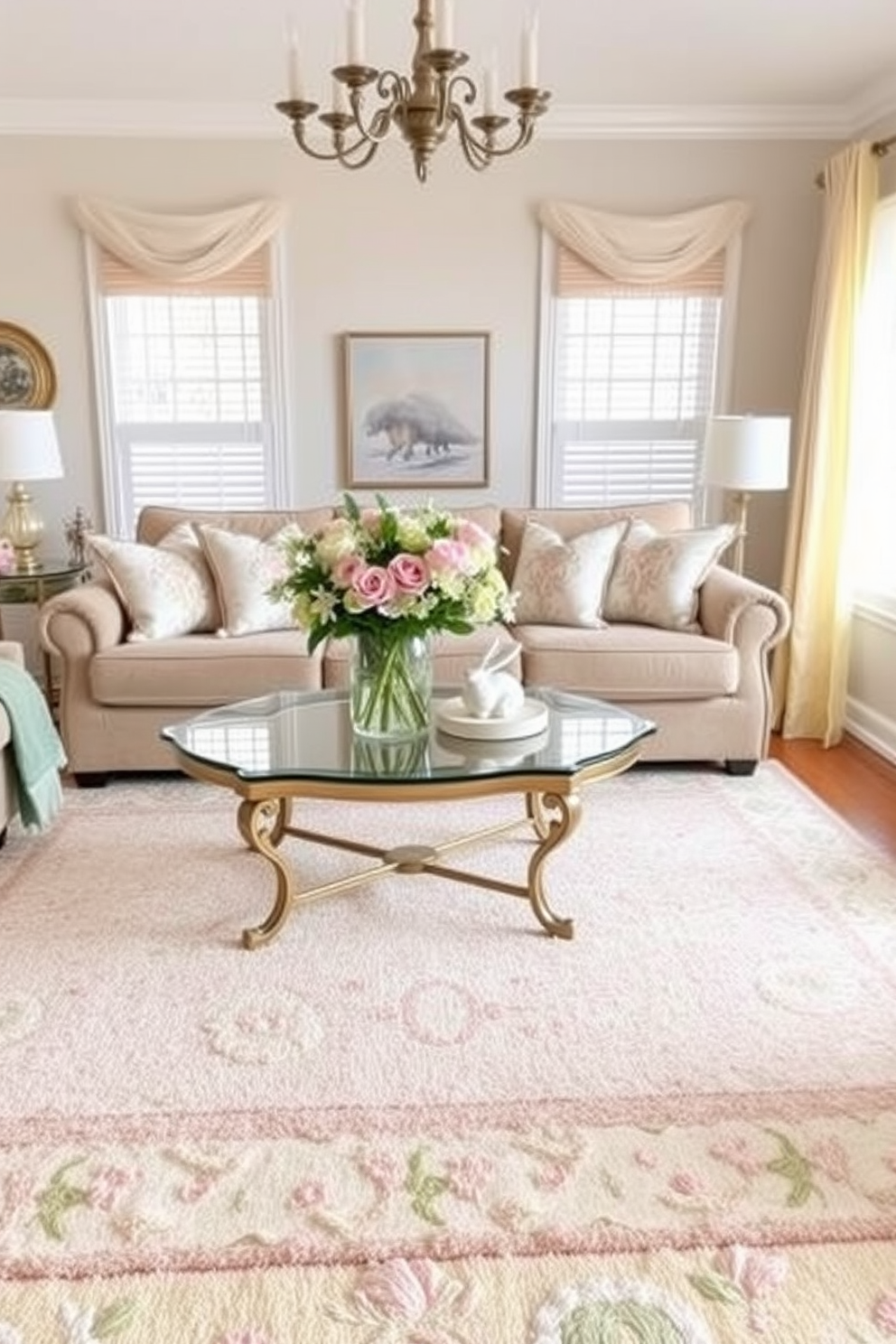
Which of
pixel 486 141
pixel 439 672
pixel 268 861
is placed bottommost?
pixel 268 861

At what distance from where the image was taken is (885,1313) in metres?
1.54

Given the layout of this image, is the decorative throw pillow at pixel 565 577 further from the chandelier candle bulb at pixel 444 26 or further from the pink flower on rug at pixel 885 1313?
the pink flower on rug at pixel 885 1313

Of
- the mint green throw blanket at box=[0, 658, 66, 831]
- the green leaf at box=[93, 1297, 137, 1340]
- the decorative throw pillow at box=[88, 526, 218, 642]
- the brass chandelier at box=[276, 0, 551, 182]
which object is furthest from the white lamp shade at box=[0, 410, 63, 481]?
the green leaf at box=[93, 1297, 137, 1340]

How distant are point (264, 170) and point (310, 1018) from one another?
3.92 metres

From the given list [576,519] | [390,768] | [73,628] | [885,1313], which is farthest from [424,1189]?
[576,519]

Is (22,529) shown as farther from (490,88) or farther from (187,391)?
(490,88)

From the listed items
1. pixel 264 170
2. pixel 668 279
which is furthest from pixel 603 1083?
pixel 264 170

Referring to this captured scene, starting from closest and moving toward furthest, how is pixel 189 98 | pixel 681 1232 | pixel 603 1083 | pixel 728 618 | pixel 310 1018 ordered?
pixel 681 1232, pixel 603 1083, pixel 310 1018, pixel 728 618, pixel 189 98

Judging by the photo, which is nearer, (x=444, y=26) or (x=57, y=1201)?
(x=57, y=1201)

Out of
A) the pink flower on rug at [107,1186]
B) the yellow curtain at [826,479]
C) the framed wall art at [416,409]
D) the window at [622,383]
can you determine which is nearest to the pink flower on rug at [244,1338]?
the pink flower on rug at [107,1186]

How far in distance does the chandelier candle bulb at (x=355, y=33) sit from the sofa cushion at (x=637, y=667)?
6.81 feet

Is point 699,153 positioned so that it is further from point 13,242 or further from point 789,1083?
point 789,1083

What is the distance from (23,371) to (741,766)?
145 inches

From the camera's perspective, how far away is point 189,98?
14.6 feet
